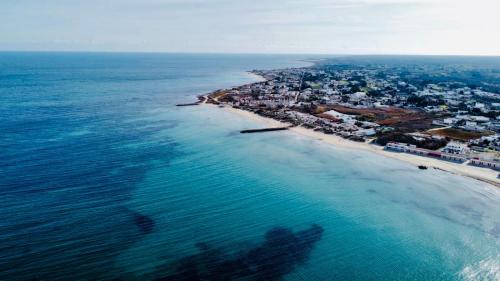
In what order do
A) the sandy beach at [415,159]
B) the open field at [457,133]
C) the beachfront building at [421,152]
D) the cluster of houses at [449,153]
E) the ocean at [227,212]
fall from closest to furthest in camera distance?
the ocean at [227,212] < the sandy beach at [415,159] < the cluster of houses at [449,153] < the beachfront building at [421,152] < the open field at [457,133]

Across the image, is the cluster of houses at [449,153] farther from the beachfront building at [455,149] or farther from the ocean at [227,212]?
the ocean at [227,212]

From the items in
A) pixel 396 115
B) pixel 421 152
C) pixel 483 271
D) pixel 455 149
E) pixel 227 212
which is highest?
Answer: pixel 227 212

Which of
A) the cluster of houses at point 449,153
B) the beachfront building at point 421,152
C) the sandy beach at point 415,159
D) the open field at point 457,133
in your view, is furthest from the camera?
the open field at point 457,133

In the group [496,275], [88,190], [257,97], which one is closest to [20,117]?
[88,190]

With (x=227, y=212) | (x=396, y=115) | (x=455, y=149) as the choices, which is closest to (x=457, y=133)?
(x=455, y=149)

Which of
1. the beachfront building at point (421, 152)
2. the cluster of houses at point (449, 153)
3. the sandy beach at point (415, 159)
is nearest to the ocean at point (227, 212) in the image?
the sandy beach at point (415, 159)

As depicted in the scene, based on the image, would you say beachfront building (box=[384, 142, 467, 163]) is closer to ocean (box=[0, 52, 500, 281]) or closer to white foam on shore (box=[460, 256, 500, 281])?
ocean (box=[0, 52, 500, 281])

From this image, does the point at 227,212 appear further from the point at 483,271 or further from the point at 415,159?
the point at 415,159

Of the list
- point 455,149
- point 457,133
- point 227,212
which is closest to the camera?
point 227,212

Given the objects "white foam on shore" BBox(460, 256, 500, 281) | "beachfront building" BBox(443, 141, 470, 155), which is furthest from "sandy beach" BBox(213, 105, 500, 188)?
"white foam on shore" BBox(460, 256, 500, 281)
